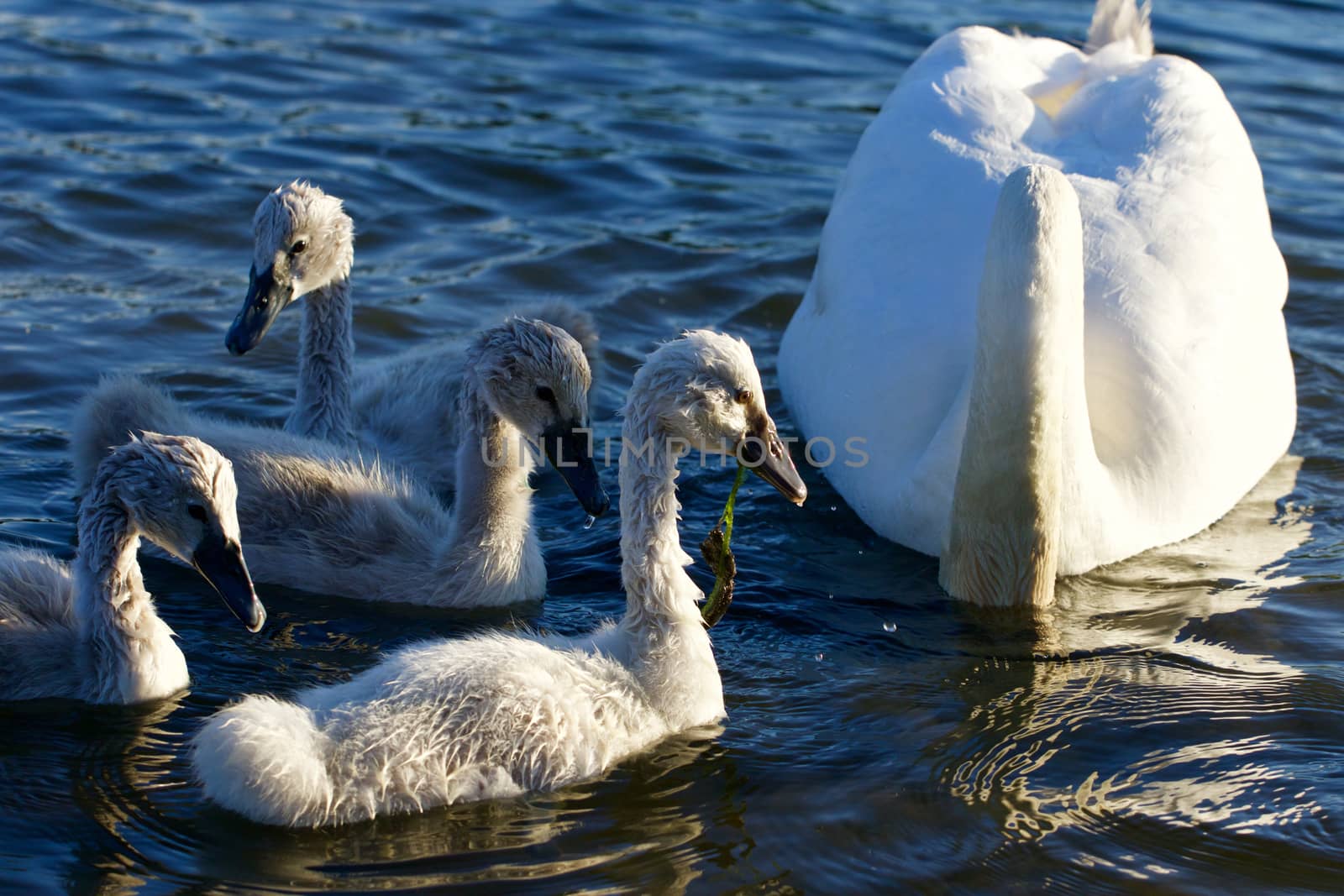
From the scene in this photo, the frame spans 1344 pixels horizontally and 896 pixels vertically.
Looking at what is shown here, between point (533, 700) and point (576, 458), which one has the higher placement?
point (576, 458)

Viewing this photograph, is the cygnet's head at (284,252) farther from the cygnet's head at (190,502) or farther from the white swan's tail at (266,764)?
the white swan's tail at (266,764)

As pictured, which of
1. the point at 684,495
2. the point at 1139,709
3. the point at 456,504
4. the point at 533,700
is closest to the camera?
the point at 533,700

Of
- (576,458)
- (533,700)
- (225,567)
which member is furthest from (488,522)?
(533,700)

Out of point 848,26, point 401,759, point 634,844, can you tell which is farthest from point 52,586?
point 848,26

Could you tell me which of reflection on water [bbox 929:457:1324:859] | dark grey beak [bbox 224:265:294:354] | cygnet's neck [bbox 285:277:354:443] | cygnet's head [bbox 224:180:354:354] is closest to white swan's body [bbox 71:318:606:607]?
dark grey beak [bbox 224:265:294:354]

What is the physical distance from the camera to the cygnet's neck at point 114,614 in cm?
554

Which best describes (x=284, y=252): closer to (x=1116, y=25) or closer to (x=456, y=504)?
(x=456, y=504)

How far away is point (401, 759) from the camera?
4.93 m

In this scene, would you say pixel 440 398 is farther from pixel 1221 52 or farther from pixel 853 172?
pixel 1221 52

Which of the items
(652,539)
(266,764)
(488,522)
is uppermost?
(652,539)

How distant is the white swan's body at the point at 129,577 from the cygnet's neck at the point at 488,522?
1064 millimetres

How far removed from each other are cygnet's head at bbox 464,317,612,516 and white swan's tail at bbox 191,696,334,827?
69.5 inches

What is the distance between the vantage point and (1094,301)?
6695mm

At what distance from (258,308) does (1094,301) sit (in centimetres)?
324
